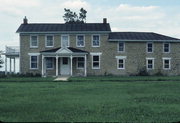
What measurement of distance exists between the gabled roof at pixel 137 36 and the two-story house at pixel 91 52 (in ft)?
0.41

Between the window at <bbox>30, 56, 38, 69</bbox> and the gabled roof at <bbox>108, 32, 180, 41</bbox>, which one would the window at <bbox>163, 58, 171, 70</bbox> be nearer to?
the gabled roof at <bbox>108, 32, 180, 41</bbox>

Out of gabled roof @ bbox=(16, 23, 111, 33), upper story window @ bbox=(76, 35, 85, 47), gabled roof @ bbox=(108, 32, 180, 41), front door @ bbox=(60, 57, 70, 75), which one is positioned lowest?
front door @ bbox=(60, 57, 70, 75)

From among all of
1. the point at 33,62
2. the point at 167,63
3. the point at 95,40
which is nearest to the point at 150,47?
the point at 167,63

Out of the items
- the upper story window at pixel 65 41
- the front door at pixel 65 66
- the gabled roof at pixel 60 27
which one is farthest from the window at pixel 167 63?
the upper story window at pixel 65 41

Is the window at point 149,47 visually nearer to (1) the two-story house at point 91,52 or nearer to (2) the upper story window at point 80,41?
(1) the two-story house at point 91,52

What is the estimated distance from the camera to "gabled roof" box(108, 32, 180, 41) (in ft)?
163

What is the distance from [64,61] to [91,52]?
3.58 meters

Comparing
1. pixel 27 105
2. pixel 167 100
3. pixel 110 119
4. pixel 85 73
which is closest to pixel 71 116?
pixel 110 119

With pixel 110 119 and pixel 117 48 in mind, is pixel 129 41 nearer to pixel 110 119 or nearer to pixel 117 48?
pixel 117 48

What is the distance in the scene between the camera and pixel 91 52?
162 feet

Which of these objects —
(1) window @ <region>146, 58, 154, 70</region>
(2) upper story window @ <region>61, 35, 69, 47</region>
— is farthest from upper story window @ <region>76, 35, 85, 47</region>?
(1) window @ <region>146, 58, 154, 70</region>

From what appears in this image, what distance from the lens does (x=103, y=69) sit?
49219 millimetres

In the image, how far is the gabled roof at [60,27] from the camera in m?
49.4

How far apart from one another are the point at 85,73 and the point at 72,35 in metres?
5.16
